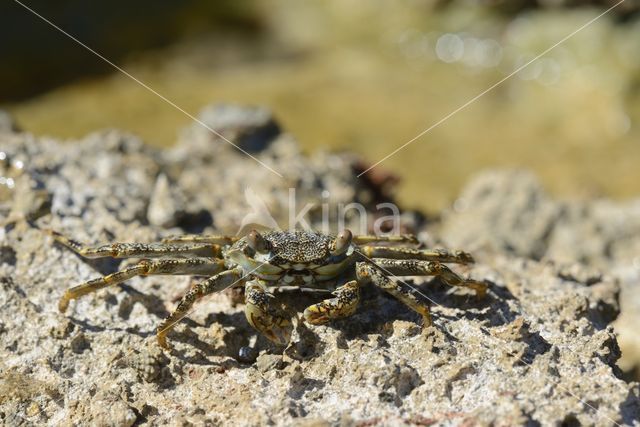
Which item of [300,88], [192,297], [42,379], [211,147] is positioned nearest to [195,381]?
[192,297]

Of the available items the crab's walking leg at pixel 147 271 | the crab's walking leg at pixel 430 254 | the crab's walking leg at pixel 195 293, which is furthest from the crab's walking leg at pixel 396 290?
the crab's walking leg at pixel 147 271

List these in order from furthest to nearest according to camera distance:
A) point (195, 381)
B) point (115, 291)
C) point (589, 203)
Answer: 1. point (589, 203)
2. point (115, 291)
3. point (195, 381)

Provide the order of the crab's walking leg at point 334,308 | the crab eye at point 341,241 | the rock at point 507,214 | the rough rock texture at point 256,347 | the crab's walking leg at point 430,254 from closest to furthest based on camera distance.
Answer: the rough rock texture at point 256,347
the crab's walking leg at point 334,308
the crab eye at point 341,241
the crab's walking leg at point 430,254
the rock at point 507,214

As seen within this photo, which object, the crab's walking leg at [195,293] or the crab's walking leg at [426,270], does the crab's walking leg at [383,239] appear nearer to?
the crab's walking leg at [426,270]

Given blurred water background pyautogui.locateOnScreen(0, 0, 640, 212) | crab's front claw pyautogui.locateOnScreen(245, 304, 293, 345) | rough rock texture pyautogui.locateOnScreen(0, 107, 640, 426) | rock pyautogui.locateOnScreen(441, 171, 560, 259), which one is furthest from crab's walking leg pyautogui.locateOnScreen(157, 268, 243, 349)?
blurred water background pyautogui.locateOnScreen(0, 0, 640, 212)

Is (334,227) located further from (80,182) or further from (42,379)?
(42,379)

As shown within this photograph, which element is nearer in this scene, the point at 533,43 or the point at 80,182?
the point at 80,182

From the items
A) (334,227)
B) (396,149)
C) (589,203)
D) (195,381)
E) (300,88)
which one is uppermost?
(300,88)
